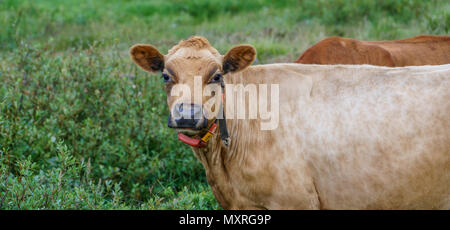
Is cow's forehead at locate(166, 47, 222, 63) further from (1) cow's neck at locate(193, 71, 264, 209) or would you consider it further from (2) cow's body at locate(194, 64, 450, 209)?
(2) cow's body at locate(194, 64, 450, 209)

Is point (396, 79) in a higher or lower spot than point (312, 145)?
higher

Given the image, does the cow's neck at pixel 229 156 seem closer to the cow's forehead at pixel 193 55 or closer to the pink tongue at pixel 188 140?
the pink tongue at pixel 188 140

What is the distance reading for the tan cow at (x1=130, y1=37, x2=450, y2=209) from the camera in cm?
387

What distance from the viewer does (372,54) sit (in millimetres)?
6496

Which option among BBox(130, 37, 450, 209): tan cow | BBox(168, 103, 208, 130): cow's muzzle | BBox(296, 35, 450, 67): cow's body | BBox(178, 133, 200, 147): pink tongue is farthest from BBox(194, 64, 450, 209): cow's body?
BBox(296, 35, 450, 67): cow's body

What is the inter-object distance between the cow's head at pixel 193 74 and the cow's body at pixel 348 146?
472 millimetres

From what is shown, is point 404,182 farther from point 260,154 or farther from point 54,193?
point 54,193

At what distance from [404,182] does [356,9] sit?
7912mm

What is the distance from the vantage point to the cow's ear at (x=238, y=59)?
4.08 metres

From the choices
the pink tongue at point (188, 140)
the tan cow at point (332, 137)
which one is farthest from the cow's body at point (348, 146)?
the pink tongue at point (188, 140)

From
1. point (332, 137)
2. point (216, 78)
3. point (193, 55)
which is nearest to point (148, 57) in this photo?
point (193, 55)
